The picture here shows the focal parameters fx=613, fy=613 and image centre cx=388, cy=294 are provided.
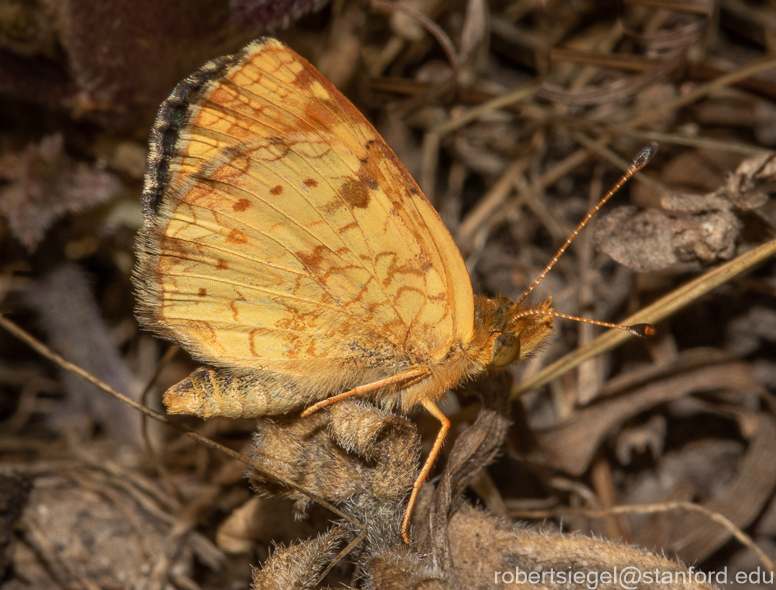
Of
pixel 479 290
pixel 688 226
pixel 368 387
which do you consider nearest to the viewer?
pixel 368 387

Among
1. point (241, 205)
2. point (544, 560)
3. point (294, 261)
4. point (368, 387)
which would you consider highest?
point (241, 205)

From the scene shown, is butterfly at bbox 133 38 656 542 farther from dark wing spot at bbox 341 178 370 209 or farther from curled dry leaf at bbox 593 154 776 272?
curled dry leaf at bbox 593 154 776 272

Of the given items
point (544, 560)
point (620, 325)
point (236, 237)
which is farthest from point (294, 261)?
point (544, 560)

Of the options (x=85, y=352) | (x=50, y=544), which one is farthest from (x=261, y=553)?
(x=85, y=352)

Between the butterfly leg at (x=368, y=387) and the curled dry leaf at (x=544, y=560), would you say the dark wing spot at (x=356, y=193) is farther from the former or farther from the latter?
the curled dry leaf at (x=544, y=560)

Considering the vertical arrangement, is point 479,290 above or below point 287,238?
below

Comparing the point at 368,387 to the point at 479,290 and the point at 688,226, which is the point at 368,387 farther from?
the point at 688,226

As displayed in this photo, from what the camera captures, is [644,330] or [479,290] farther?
[479,290]

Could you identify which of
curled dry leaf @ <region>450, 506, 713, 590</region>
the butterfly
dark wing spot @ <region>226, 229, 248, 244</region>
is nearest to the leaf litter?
curled dry leaf @ <region>450, 506, 713, 590</region>
